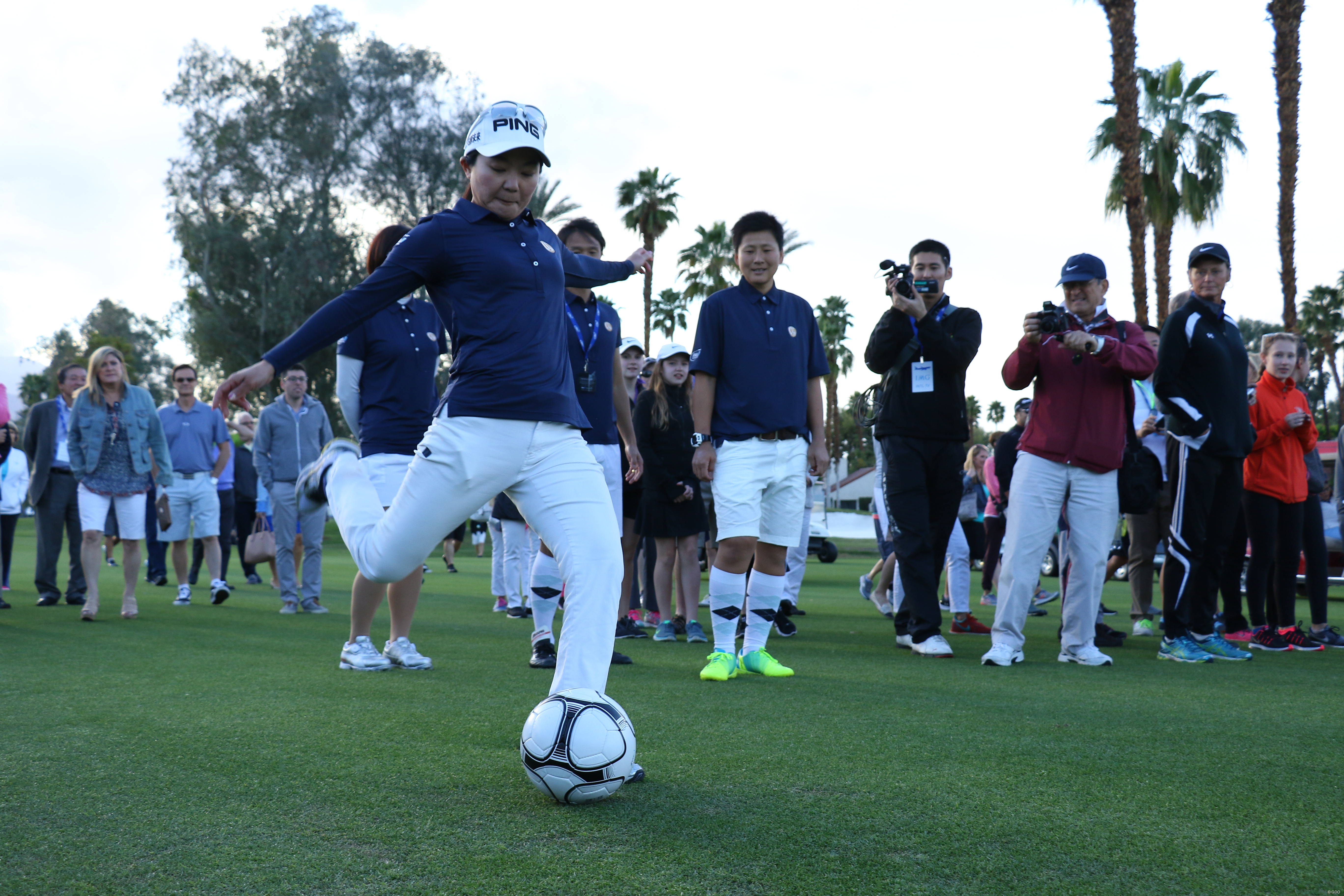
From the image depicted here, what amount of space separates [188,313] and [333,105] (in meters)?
8.42

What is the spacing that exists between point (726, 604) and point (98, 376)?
6.05 m

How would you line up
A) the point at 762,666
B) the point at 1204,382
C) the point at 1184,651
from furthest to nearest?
the point at 1204,382 → the point at 1184,651 → the point at 762,666

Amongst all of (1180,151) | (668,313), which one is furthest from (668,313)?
(1180,151)

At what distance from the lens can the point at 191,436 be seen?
10773 mm

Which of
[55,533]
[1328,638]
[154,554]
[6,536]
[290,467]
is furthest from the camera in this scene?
[154,554]

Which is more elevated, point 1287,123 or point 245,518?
point 1287,123

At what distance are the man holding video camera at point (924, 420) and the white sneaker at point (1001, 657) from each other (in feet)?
1.36

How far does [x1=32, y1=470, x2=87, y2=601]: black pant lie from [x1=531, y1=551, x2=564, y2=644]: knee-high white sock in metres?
6.24

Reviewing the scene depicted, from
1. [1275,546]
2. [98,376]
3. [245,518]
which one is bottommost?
[245,518]

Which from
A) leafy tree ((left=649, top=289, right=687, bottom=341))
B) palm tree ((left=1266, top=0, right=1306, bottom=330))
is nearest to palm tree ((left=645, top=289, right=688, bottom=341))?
leafy tree ((left=649, top=289, right=687, bottom=341))

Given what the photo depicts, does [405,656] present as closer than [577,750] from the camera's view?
No

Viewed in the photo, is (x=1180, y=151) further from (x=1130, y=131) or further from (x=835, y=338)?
(x=835, y=338)

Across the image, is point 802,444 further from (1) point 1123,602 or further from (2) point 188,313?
(2) point 188,313

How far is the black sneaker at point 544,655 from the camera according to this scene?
5.94 m
